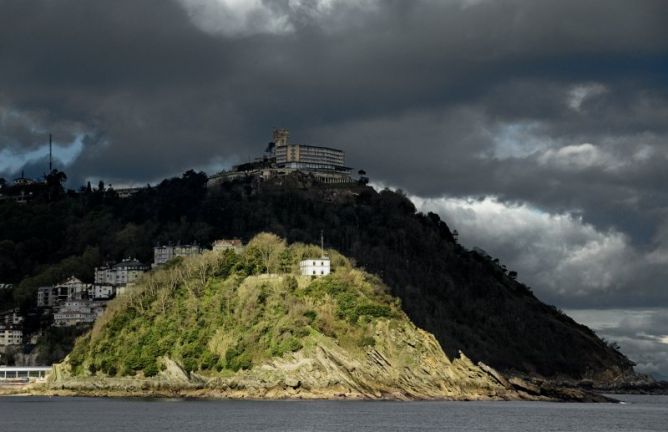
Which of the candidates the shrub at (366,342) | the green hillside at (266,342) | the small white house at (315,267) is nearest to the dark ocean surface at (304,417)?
the green hillside at (266,342)

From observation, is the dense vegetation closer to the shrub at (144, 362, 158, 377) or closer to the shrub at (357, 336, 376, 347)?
the shrub at (144, 362, 158, 377)

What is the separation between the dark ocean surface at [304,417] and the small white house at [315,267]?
3009 cm

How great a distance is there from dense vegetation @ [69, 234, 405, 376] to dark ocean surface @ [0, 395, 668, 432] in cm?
976

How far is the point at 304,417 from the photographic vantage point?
118312 millimetres

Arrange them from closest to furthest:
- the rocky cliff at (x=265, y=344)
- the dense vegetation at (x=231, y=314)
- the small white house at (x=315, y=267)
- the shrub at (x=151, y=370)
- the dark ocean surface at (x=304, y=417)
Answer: the dark ocean surface at (x=304, y=417)
the rocky cliff at (x=265, y=344)
the dense vegetation at (x=231, y=314)
the shrub at (x=151, y=370)
the small white house at (x=315, y=267)

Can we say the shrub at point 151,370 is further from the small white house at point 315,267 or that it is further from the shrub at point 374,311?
the shrub at point 374,311

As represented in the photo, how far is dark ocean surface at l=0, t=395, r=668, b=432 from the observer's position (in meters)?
111

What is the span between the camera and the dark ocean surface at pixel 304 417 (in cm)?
11062

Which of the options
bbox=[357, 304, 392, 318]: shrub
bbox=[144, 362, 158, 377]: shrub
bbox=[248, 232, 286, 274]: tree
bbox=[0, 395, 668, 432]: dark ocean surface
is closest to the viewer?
bbox=[0, 395, 668, 432]: dark ocean surface

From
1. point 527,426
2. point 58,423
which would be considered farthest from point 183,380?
point 527,426

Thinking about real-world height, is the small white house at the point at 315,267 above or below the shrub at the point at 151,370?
above

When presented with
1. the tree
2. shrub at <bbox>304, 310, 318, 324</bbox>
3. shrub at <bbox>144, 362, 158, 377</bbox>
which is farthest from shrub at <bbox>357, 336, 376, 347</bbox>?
shrub at <bbox>144, 362, 158, 377</bbox>

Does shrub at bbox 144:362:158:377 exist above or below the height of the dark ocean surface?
above

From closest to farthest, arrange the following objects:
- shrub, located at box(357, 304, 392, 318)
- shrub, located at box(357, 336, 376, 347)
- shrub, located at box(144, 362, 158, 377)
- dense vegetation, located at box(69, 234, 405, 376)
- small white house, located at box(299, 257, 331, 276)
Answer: shrub, located at box(357, 336, 376, 347)
dense vegetation, located at box(69, 234, 405, 376)
shrub, located at box(357, 304, 392, 318)
shrub, located at box(144, 362, 158, 377)
small white house, located at box(299, 257, 331, 276)
